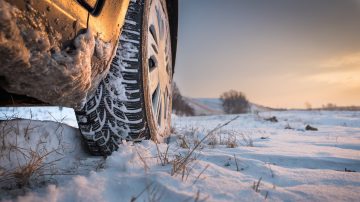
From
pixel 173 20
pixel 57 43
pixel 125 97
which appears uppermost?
pixel 173 20

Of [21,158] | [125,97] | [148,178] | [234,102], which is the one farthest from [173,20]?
[234,102]

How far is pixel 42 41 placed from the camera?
28.3 inches

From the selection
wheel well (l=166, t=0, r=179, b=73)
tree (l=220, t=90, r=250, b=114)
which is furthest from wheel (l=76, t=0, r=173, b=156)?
tree (l=220, t=90, r=250, b=114)

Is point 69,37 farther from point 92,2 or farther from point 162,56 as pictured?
point 162,56

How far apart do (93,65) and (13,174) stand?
1.55ft

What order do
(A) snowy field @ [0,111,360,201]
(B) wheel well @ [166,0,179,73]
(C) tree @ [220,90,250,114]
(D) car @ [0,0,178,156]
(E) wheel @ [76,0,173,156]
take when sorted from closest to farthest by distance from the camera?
(D) car @ [0,0,178,156]
(A) snowy field @ [0,111,360,201]
(E) wheel @ [76,0,173,156]
(B) wheel well @ [166,0,179,73]
(C) tree @ [220,90,250,114]

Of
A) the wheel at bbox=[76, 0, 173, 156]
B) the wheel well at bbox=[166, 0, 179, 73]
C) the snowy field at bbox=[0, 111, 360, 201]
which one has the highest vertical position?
the wheel well at bbox=[166, 0, 179, 73]

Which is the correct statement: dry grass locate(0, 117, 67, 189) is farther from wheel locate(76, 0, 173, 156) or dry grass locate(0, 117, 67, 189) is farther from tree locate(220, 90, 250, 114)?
tree locate(220, 90, 250, 114)

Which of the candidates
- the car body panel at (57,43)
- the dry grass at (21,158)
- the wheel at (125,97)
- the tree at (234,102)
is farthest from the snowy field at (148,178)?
the tree at (234,102)

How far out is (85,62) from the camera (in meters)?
0.86

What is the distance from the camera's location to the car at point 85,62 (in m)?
0.68

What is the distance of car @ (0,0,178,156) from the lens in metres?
0.68

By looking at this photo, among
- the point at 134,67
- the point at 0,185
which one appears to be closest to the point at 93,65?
the point at 134,67

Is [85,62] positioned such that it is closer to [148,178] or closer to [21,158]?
[148,178]
